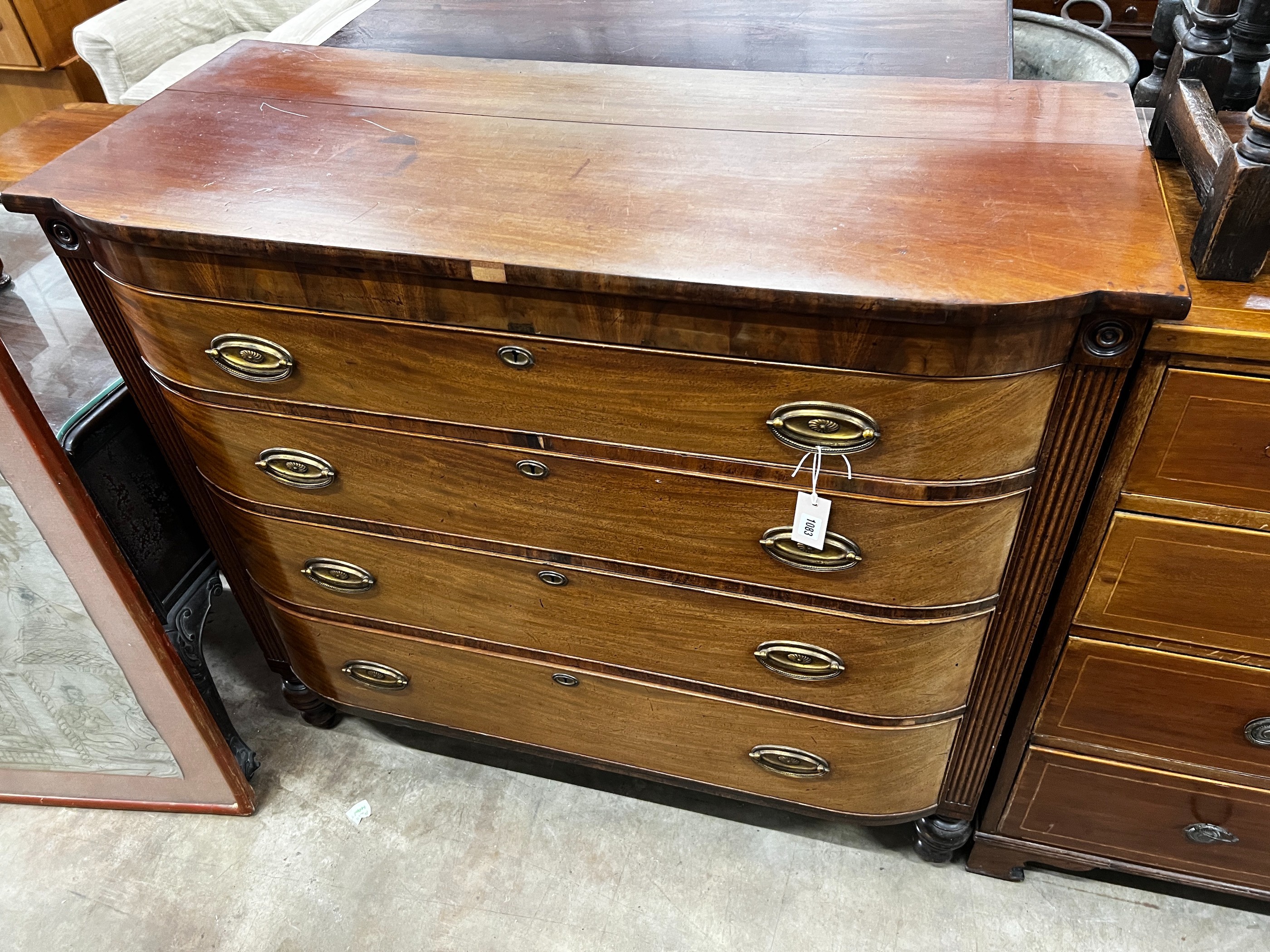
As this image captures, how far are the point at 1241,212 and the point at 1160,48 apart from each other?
1.87 ft

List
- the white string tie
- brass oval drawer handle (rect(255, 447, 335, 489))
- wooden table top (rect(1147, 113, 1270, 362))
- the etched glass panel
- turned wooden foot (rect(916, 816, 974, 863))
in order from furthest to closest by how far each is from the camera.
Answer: turned wooden foot (rect(916, 816, 974, 863)), the etched glass panel, brass oval drawer handle (rect(255, 447, 335, 489)), the white string tie, wooden table top (rect(1147, 113, 1270, 362))

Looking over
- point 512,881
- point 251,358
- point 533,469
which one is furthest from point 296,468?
point 512,881

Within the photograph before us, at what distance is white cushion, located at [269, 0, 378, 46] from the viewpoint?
2504 millimetres

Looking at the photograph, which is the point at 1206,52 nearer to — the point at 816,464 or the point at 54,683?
the point at 816,464

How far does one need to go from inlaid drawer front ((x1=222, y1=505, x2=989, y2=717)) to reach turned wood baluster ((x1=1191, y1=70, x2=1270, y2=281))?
0.45 metres

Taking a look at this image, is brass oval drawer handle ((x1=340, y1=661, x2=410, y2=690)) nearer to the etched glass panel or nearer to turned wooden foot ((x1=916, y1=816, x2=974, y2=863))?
the etched glass panel

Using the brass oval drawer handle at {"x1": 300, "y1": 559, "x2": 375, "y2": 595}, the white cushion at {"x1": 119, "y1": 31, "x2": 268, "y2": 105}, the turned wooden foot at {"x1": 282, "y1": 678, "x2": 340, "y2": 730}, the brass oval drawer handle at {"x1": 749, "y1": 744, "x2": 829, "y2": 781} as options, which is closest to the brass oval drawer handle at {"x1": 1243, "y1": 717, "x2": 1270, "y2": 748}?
the brass oval drawer handle at {"x1": 749, "y1": 744, "x2": 829, "y2": 781}

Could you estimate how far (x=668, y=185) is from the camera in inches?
38.7

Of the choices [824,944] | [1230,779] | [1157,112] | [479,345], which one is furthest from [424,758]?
[1157,112]

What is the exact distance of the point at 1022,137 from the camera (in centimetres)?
102

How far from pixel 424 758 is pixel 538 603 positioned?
578mm

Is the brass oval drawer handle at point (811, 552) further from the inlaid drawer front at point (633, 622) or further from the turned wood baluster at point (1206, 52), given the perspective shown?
the turned wood baluster at point (1206, 52)

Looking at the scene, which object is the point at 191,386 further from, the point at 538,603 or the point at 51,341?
the point at 51,341

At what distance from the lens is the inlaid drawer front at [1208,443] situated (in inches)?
33.4
